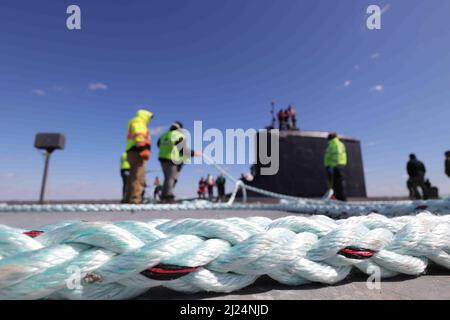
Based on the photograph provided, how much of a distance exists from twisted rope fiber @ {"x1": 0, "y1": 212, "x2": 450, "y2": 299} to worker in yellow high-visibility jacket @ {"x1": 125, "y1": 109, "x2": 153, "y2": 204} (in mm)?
3501

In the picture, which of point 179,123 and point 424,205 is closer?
point 424,205

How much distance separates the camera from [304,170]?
26.3ft

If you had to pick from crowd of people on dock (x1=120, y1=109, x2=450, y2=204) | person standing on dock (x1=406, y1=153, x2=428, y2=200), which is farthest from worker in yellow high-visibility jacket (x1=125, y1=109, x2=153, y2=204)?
person standing on dock (x1=406, y1=153, x2=428, y2=200)

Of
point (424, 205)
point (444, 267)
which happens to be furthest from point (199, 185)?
point (444, 267)

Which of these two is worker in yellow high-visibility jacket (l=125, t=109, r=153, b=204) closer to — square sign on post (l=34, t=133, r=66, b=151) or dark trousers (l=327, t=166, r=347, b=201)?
dark trousers (l=327, t=166, r=347, b=201)

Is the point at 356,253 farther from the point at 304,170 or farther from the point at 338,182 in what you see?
the point at 304,170

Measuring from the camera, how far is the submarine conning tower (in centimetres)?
791

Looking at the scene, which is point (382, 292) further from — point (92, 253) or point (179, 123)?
point (179, 123)

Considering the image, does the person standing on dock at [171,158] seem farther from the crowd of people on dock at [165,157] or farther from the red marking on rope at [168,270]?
the red marking on rope at [168,270]

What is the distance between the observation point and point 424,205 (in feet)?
6.45

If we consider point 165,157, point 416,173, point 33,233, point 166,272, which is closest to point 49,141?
point 165,157

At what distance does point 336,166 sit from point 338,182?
321mm
